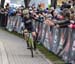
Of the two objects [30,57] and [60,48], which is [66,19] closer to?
[60,48]

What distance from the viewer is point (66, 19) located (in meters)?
13.2

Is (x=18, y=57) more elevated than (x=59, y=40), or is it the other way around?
(x=59, y=40)

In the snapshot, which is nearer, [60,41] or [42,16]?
[60,41]

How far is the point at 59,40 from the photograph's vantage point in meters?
14.0

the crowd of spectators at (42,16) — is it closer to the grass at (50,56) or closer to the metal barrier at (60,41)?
the metal barrier at (60,41)

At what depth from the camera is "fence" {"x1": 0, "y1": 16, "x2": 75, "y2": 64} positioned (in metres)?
12.0

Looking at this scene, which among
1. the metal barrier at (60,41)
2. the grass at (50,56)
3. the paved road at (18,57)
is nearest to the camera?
the metal barrier at (60,41)

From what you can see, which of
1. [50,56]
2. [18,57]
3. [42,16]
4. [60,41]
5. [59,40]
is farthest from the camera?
[42,16]

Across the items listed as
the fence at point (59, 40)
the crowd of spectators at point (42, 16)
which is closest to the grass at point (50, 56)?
the fence at point (59, 40)

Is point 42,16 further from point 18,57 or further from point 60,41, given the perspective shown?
point 60,41

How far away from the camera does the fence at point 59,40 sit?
12.0 m

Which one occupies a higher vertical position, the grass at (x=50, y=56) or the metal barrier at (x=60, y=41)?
the metal barrier at (x=60, y=41)

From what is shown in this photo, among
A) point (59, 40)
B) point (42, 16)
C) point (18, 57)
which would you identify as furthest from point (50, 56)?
point (42, 16)

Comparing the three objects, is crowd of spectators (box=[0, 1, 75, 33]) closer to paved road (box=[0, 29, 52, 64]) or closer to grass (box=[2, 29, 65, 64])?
grass (box=[2, 29, 65, 64])
